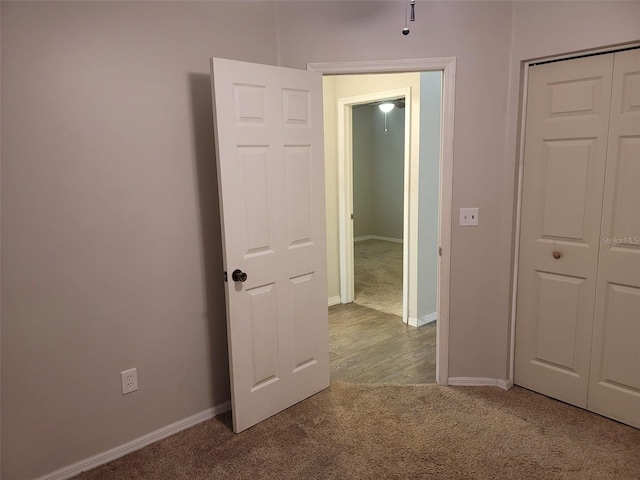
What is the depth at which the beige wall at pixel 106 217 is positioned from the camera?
1.82 metres

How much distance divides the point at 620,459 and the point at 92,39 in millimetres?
3102

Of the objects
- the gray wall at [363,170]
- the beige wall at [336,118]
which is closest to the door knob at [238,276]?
the beige wall at [336,118]

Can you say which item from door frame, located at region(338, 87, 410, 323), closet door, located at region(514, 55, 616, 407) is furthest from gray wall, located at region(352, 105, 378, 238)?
closet door, located at region(514, 55, 616, 407)

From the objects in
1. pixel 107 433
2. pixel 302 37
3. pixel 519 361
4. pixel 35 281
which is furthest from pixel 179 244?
pixel 519 361

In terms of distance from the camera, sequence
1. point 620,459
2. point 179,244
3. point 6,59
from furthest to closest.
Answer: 1. point 179,244
2. point 620,459
3. point 6,59

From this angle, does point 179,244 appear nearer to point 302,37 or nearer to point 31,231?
point 31,231

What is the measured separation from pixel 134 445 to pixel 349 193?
9.27 feet

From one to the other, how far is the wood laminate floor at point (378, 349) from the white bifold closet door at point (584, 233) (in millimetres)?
810

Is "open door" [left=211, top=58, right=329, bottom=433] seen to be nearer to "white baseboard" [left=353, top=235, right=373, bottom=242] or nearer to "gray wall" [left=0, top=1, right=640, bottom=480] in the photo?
"gray wall" [left=0, top=1, right=640, bottom=480]

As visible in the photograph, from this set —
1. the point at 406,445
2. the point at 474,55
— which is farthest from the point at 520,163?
Result: the point at 406,445

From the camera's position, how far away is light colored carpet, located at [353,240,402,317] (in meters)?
4.54

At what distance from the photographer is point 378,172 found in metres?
8.26

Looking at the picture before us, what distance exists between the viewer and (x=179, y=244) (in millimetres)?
2271

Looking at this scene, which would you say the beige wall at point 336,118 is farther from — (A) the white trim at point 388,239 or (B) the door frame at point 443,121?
(A) the white trim at point 388,239
